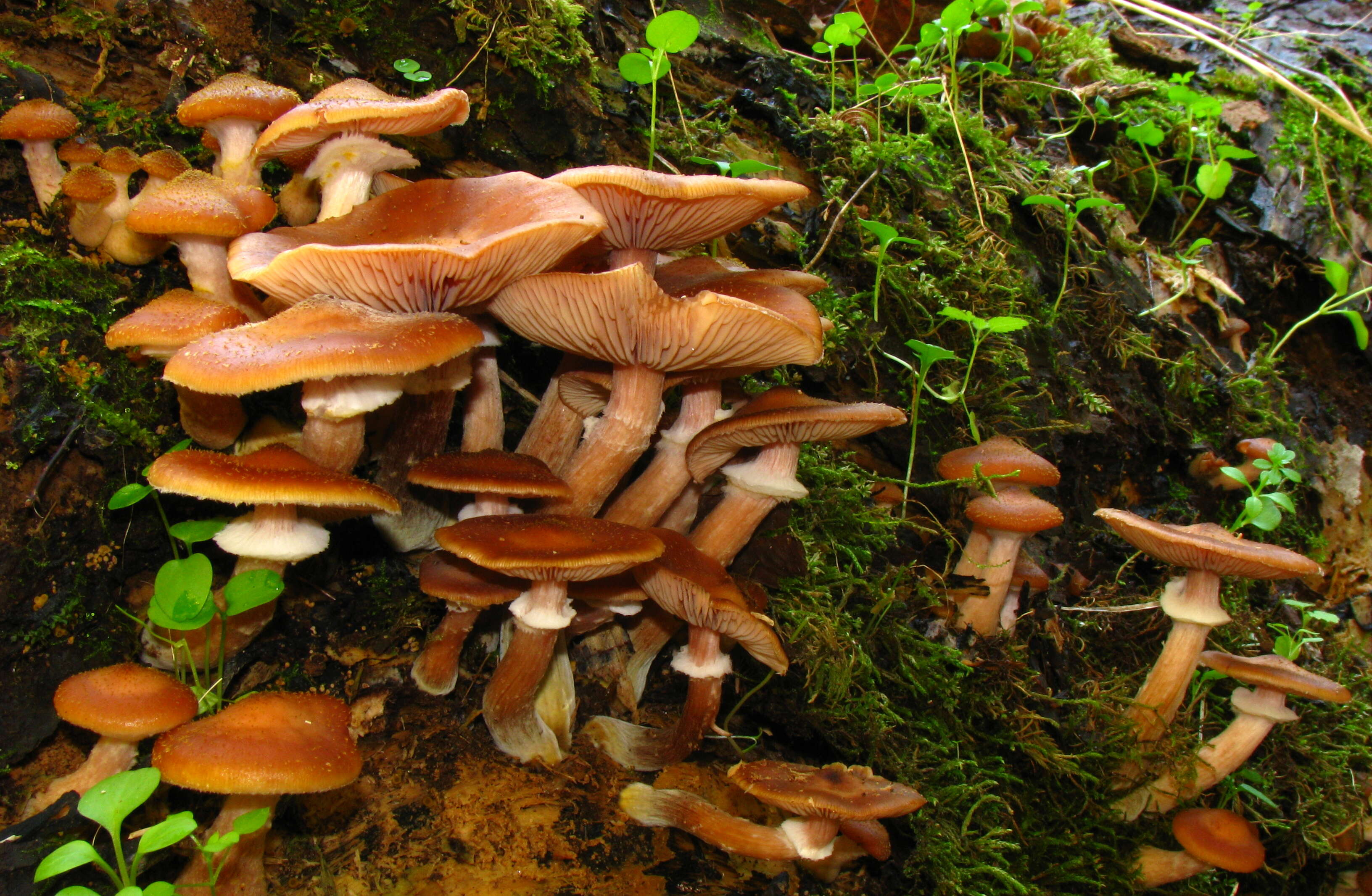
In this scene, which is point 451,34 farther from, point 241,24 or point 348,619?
point 348,619

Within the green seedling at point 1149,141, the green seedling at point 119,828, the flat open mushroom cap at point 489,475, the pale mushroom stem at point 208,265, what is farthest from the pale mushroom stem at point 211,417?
the green seedling at point 1149,141

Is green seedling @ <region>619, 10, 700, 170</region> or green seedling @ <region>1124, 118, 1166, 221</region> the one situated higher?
green seedling @ <region>619, 10, 700, 170</region>

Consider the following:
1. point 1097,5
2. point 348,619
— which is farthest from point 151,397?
point 1097,5

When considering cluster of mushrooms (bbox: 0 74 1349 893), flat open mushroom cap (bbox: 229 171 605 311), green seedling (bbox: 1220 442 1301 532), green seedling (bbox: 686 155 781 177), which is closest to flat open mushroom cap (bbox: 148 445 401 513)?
cluster of mushrooms (bbox: 0 74 1349 893)

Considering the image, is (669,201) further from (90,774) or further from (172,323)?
(90,774)

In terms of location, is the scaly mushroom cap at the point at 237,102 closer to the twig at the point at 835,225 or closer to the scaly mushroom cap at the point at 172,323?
the scaly mushroom cap at the point at 172,323

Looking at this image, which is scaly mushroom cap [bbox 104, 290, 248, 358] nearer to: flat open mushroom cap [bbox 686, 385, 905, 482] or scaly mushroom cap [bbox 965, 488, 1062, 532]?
flat open mushroom cap [bbox 686, 385, 905, 482]
